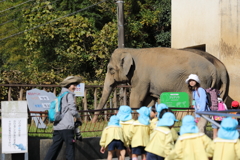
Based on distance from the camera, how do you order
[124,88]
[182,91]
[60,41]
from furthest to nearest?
1. [60,41]
2. [124,88]
3. [182,91]

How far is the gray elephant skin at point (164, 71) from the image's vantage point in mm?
13969

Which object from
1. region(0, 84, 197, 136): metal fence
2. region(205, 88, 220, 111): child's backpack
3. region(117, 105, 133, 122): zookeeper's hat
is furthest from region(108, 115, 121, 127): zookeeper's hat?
region(205, 88, 220, 111): child's backpack

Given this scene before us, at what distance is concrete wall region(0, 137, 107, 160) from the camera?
1054 cm

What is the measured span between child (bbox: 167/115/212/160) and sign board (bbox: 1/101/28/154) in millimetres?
3438

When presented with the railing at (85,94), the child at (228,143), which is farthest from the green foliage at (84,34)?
the child at (228,143)

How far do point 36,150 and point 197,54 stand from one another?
570cm

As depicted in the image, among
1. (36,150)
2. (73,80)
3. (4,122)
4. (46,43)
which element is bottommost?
(36,150)

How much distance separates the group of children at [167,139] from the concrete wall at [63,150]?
107 cm

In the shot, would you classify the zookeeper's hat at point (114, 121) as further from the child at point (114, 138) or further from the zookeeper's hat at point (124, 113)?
the zookeeper's hat at point (124, 113)

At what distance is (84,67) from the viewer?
24.3m

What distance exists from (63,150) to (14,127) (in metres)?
1.62

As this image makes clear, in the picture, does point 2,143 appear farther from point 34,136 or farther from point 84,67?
point 84,67

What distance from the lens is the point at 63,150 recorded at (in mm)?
11008

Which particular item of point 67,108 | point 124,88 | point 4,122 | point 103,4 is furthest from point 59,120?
point 103,4
